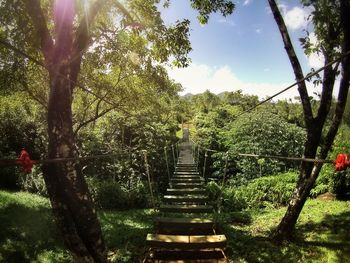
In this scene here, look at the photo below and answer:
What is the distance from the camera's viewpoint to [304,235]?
17.8ft

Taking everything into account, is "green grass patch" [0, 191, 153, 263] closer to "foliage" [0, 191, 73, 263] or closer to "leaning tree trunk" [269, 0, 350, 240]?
"foliage" [0, 191, 73, 263]

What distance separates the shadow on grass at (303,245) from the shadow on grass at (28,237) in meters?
2.88

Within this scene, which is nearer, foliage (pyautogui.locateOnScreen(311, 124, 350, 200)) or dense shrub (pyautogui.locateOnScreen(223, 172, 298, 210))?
foliage (pyautogui.locateOnScreen(311, 124, 350, 200))

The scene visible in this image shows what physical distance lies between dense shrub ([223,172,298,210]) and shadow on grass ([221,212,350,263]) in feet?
9.23

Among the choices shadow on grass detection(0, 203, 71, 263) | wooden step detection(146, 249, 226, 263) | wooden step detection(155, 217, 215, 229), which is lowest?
shadow on grass detection(0, 203, 71, 263)

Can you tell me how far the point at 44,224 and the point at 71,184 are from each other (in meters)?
4.08

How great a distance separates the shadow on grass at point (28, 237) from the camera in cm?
558

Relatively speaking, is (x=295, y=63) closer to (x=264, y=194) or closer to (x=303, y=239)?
(x=303, y=239)

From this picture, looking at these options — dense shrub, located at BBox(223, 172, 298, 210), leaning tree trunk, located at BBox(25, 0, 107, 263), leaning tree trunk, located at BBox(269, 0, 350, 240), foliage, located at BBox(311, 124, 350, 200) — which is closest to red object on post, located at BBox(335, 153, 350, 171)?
leaning tree trunk, located at BBox(25, 0, 107, 263)

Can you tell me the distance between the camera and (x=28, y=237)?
6.38 m

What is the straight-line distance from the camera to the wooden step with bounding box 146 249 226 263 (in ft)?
15.3

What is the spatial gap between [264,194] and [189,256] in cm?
508

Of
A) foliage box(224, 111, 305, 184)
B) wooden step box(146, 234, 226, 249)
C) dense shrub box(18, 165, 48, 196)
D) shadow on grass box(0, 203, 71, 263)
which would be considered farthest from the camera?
foliage box(224, 111, 305, 184)

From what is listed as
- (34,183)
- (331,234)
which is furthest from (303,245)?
(34,183)
